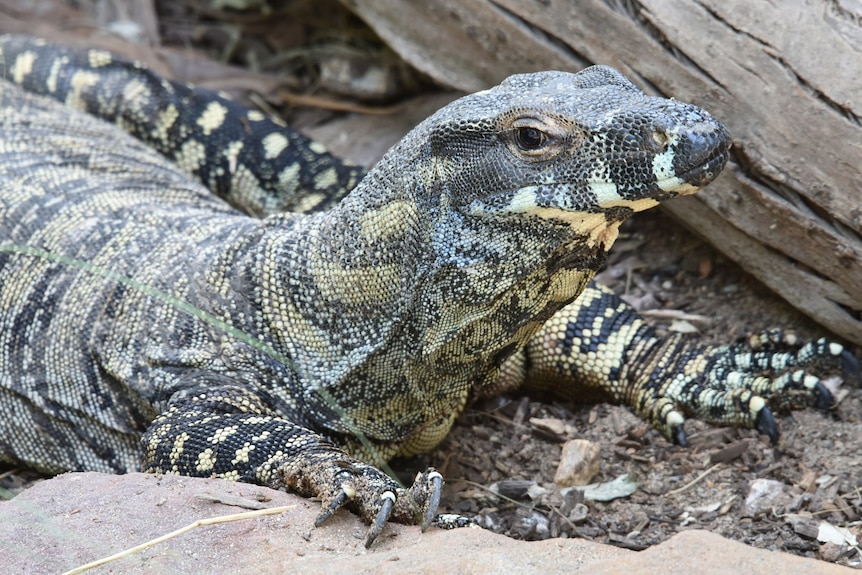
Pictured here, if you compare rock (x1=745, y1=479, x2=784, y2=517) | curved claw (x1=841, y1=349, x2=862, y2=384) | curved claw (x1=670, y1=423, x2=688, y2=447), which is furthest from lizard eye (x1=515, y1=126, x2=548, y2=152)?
curved claw (x1=841, y1=349, x2=862, y2=384)

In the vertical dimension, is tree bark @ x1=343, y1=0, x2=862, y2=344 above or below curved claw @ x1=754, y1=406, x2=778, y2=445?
above

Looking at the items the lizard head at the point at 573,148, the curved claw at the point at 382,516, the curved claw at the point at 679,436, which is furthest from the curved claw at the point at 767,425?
the curved claw at the point at 382,516

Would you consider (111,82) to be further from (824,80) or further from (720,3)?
(824,80)

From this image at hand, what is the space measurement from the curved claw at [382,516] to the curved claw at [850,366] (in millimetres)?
2788

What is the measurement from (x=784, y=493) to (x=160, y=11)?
849 centimetres

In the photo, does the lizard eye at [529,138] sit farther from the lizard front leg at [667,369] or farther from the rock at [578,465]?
the lizard front leg at [667,369]

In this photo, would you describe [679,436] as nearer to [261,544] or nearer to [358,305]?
[358,305]

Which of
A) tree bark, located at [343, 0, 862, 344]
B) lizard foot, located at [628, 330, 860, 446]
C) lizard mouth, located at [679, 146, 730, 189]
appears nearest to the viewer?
lizard mouth, located at [679, 146, 730, 189]

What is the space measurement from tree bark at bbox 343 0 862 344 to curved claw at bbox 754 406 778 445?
627 mm

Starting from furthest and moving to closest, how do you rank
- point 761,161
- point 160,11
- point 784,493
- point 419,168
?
1. point 160,11
2. point 761,161
3. point 784,493
4. point 419,168

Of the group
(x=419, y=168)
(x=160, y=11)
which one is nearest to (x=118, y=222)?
(x=419, y=168)

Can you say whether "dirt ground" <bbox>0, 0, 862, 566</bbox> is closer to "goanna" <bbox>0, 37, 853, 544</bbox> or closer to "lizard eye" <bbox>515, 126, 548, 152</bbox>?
"goanna" <bbox>0, 37, 853, 544</bbox>

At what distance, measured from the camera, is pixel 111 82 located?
7.91 metres

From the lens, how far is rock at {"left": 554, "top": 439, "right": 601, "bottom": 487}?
5.20m
